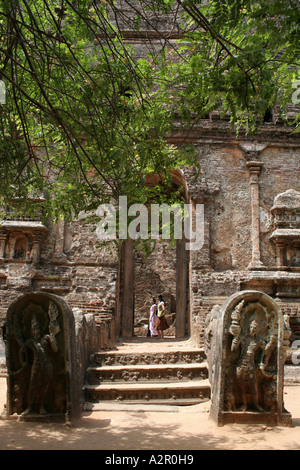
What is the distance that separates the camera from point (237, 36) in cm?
365

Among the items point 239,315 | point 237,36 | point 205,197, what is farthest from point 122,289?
point 237,36

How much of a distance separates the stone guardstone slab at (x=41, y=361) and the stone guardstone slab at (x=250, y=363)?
1.58m

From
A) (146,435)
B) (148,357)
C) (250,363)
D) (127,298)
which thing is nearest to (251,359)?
(250,363)

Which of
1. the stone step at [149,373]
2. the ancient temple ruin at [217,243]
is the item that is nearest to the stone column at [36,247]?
the ancient temple ruin at [217,243]

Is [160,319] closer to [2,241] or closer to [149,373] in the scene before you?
[2,241]

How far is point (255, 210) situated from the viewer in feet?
31.5

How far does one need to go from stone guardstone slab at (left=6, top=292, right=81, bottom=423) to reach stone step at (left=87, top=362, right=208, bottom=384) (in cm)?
146

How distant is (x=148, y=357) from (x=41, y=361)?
2520mm

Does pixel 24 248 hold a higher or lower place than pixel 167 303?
higher

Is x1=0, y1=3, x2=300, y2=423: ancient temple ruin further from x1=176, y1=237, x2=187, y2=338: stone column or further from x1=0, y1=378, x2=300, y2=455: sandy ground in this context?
x1=0, y1=378, x2=300, y2=455: sandy ground

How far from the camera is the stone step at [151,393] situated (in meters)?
5.61

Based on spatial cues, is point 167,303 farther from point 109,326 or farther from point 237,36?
point 237,36

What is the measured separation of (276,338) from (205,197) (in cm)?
552

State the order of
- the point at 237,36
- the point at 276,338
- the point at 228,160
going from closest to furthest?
the point at 237,36 → the point at 276,338 → the point at 228,160
